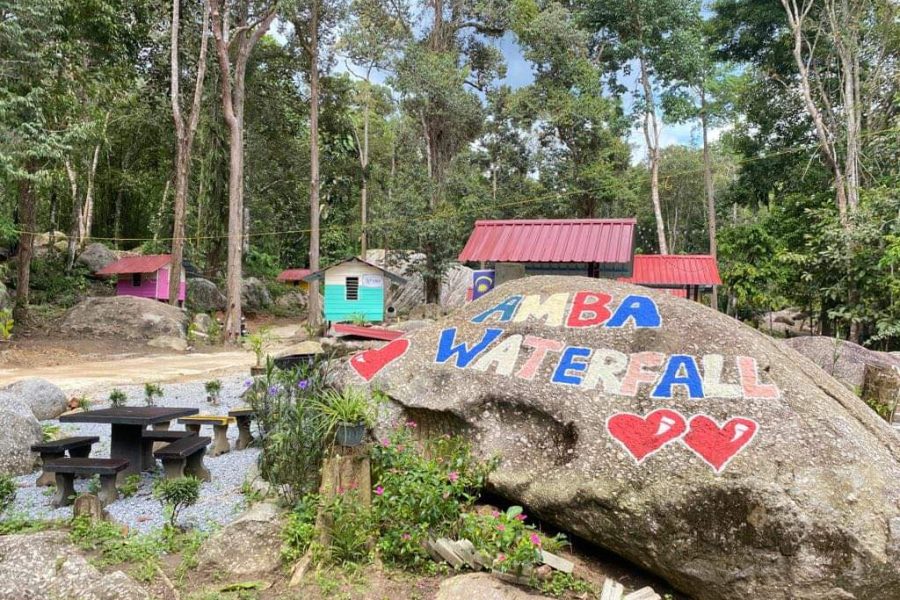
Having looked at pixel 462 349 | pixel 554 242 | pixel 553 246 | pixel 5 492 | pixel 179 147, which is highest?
pixel 179 147

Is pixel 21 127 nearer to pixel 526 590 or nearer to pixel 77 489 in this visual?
pixel 77 489

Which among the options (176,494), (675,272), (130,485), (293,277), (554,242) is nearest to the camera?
(176,494)

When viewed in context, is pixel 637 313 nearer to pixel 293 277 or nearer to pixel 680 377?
pixel 680 377

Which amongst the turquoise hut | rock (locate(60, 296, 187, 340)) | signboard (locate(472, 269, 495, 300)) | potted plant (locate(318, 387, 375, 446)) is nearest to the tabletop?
potted plant (locate(318, 387, 375, 446))

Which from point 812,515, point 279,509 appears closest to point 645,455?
point 812,515

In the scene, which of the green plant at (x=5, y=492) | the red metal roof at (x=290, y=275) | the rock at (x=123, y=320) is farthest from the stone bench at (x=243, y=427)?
the red metal roof at (x=290, y=275)

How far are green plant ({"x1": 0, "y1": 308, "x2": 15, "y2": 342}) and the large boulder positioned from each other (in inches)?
598

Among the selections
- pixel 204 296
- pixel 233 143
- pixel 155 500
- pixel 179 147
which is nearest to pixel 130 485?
pixel 155 500

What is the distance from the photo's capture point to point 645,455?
156 inches

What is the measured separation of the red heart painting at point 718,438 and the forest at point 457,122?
12717 mm

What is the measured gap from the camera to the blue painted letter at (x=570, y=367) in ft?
15.2

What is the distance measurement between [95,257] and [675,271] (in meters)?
24.9

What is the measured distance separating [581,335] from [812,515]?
2.10 meters

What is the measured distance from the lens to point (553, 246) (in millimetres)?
14305
